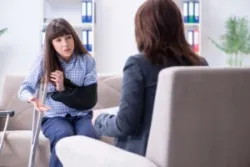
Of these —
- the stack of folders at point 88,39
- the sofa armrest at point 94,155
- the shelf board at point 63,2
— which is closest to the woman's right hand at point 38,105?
the sofa armrest at point 94,155

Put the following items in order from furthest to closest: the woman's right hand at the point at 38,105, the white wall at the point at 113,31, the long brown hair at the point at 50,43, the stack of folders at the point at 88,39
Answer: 1. the white wall at the point at 113,31
2. the stack of folders at the point at 88,39
3. the long brown hair at the point at 50,43
4. the woman's right hand at the point at 38,105

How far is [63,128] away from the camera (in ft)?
8.17

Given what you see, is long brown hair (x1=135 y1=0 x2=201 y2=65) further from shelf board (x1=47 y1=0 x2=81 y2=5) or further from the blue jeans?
shelf board (x1=47 y1=0 x2=81 y2=5)

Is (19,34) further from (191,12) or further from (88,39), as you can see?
(191,12)

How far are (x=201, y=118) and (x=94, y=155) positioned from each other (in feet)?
1.42

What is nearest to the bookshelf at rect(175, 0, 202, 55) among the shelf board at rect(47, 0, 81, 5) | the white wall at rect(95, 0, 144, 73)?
the white wall at rect(95, 0, 144, 73)

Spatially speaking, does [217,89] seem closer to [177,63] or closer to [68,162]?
[177,63]

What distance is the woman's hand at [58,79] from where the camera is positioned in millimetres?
2523

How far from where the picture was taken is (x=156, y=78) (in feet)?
4.99

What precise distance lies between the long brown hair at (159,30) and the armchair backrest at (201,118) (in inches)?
10.3

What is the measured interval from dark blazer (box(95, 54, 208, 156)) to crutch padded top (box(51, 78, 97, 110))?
96 cm

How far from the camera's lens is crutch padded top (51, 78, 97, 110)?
2502mm

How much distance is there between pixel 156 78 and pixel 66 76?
4.10ft

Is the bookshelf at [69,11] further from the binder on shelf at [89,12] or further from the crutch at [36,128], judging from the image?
the crutch at [36,128]
